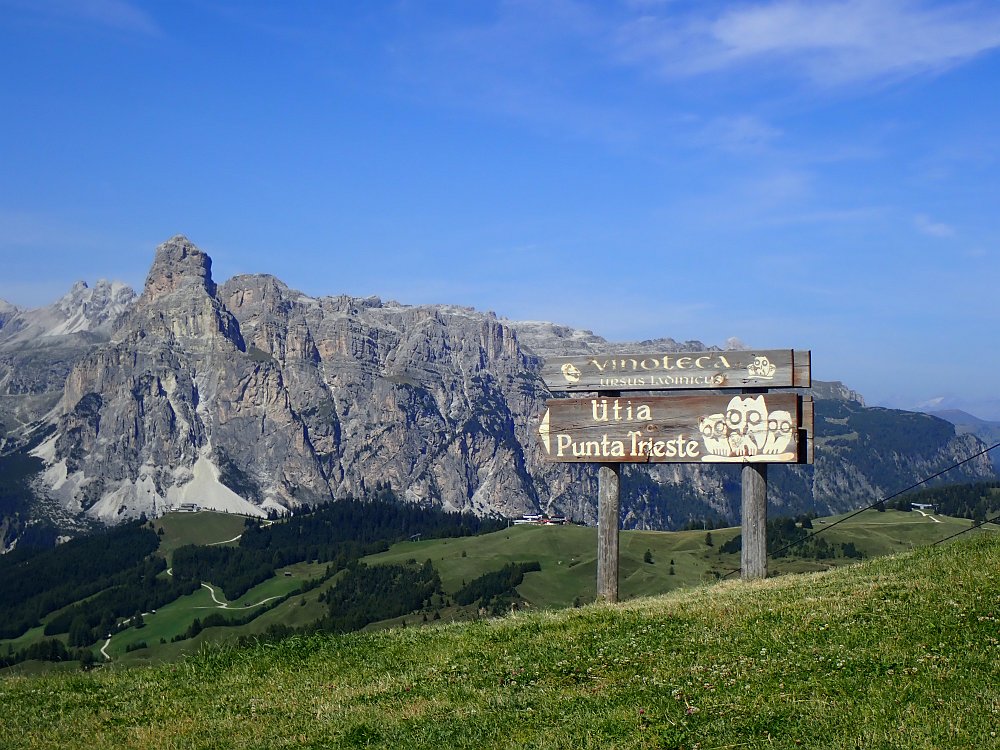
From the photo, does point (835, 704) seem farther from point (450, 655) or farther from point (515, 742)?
point (450, 655)

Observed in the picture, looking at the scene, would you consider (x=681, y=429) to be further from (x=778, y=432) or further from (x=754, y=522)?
(x=754, y=522)

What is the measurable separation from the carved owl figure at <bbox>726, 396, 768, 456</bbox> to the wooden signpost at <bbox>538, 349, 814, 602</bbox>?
0.09 ft

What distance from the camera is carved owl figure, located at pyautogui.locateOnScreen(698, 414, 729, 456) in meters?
27.5

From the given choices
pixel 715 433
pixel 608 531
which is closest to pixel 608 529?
pixel 608 531

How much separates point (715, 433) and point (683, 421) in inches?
36.8

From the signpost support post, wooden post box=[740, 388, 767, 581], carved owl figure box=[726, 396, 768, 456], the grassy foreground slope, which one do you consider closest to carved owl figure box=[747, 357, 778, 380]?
wooden post box=[740, 388, 767, 581]

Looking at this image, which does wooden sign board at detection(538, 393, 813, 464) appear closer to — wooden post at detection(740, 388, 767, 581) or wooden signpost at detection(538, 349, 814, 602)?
wooden signpost at detection(538, 349, 814, 602)

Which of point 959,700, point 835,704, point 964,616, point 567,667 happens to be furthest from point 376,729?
point 964,616

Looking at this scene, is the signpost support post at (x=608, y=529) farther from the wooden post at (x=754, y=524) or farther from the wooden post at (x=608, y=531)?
the wooden post at (x=754, y=524)

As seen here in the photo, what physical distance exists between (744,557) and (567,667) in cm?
1152

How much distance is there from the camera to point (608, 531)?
2911 cm

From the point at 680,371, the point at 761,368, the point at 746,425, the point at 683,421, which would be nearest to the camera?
the point at 746,425

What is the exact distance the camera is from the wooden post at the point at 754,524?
90.3 feet

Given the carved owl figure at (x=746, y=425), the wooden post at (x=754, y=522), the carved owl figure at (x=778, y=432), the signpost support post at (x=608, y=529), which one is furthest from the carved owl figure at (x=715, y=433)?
the signpost support post at (x=608, y=529)
